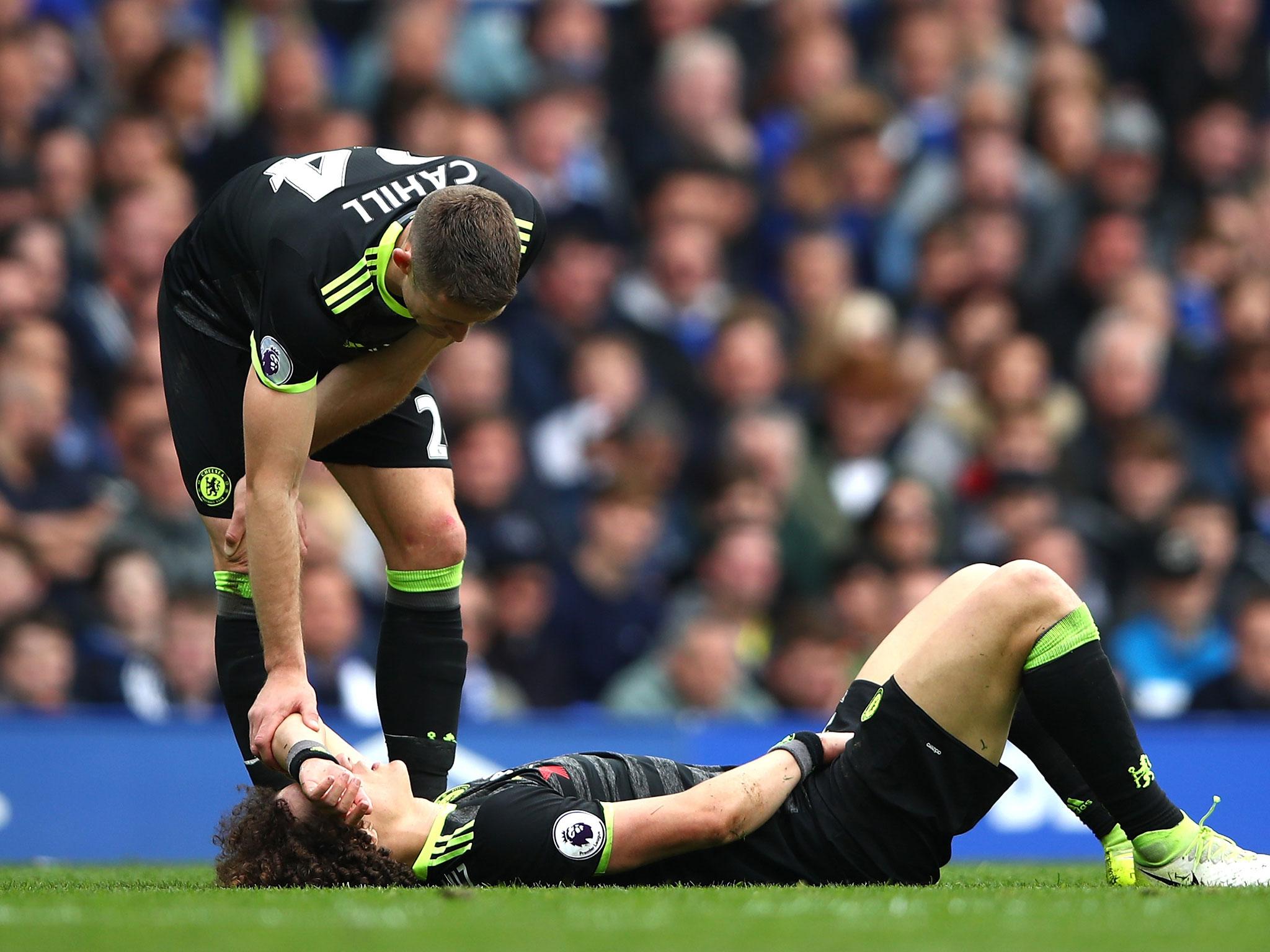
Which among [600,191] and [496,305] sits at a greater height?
[600,191]

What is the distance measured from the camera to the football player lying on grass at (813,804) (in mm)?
4504

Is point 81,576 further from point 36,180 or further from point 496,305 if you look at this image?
point 496,305

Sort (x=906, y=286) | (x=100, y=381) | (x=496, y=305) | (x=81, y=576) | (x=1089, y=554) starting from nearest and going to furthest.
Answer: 1. (x=496, y=305)
2. (x=81, y=576)
3. (x=100, y=381)
4. (x=1089, y=554)
5. (x=906, y=286)

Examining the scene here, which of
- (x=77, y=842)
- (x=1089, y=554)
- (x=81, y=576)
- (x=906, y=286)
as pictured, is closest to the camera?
(x=77, y=842)

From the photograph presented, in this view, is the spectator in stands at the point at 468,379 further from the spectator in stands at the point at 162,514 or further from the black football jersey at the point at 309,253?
the black football jersey at the point at 309,253

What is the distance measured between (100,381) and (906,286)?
431 cm

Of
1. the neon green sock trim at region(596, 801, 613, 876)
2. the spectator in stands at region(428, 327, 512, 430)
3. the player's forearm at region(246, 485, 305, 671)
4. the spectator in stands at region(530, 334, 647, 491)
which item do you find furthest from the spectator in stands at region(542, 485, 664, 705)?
the neon green sock trim at region(596, 801, 613, 876)

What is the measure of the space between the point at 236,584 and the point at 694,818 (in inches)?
69.1

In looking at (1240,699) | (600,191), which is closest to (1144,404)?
(1240,699)

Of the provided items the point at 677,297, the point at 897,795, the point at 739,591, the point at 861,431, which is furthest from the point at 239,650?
the point at 677,297

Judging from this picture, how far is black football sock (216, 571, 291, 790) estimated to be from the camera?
17.8 ft

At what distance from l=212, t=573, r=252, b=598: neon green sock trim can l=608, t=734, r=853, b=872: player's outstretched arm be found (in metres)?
1.50

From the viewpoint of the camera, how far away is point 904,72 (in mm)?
10406

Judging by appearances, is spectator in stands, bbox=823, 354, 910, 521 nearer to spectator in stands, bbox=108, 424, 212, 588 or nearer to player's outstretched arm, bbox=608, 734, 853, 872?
spectator in stands, bbox=108, 424, 212, 588
